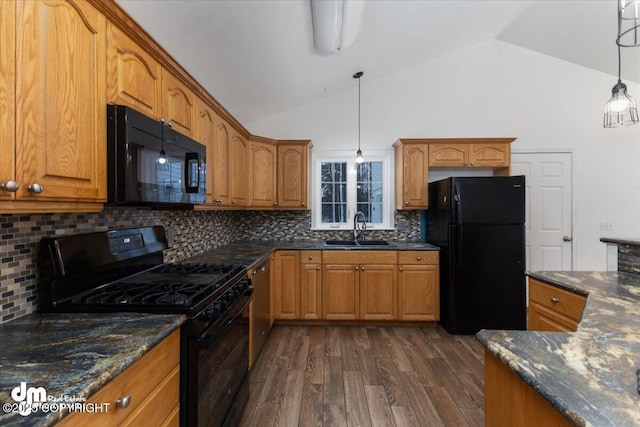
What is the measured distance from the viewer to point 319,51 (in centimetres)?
248

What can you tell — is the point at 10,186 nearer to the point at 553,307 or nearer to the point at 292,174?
the point at 553,307

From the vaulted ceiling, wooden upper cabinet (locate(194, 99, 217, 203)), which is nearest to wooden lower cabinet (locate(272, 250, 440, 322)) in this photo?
wooden upper cabinet (locate(194, 99, 217, 203))

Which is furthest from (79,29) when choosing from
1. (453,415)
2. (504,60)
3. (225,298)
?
(504,60)

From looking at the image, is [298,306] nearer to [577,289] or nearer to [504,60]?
[577,289]

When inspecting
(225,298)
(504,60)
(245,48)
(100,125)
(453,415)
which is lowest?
(453,415)

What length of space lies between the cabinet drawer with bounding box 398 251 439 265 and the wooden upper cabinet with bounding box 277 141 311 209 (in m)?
1.26

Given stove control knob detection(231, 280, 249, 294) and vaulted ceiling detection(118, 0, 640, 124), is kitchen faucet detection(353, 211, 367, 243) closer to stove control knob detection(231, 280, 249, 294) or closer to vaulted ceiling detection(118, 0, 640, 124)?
vaulted ceiling detection(118, 0, 640, 124)

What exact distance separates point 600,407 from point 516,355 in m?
0.24

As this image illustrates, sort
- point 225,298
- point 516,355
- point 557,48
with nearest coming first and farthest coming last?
point 516,355 < point 225,298 < point 557,48

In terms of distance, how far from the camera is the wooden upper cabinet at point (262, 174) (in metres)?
3.32

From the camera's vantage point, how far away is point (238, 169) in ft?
9.79

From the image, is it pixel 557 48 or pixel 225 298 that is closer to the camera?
pixel 225 298

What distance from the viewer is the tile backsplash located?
115cm

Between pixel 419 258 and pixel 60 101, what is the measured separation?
3061 millimetres
